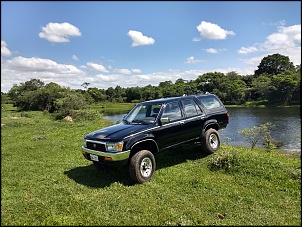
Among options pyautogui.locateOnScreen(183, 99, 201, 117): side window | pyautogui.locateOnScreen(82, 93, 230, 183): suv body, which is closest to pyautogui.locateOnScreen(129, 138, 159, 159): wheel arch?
pyautogui.locateOnScreen(82, 93, 230, 183): suv body

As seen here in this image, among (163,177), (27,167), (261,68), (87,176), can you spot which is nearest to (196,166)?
(163,177)

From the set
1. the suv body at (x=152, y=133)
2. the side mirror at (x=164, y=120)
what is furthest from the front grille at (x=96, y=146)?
the side mirror at (x=164, y=120)

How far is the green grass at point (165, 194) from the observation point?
4930mm

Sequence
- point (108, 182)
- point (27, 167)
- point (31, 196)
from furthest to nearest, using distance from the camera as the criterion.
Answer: point (27, 167) < point (108, 182) < point (31, 196)

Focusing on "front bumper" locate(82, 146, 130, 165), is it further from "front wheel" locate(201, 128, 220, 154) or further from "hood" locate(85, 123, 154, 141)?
"front wheel" locate(201, 128, 220, 154)

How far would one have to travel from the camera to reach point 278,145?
1909 cm

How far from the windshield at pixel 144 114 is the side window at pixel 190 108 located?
3.31 ft

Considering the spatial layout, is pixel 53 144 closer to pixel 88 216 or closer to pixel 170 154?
pixel 170 154

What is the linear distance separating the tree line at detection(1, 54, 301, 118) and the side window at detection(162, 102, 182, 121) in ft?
42.5

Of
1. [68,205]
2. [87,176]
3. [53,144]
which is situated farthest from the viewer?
[53,144]

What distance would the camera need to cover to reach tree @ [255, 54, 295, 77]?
99.5m

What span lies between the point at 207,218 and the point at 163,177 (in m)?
2.39

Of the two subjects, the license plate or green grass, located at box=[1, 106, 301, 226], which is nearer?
green grass, located at box=[1, 106, 301, 226]

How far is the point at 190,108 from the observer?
852 cm
